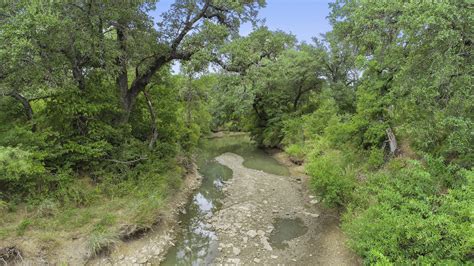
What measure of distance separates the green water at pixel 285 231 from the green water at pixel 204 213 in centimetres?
192

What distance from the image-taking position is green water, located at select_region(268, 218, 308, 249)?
8746 millimetres

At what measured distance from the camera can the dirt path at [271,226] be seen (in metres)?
7.80

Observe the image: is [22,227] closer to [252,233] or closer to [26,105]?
[26,105]

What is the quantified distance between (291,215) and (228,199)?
3.15m

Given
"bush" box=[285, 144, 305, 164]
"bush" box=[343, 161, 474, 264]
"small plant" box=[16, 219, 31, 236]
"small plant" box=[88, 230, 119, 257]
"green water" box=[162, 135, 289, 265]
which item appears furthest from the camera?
"bush" box=[285, 144, 305, 164]

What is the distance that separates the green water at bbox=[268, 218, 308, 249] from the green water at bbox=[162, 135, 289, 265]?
6.30ft

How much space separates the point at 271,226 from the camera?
980 cm

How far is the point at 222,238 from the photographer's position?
899cm

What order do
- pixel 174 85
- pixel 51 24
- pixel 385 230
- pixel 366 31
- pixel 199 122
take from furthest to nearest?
pixel 199 122
pixel 174 85
pixel 366 31
pixel 51 24
pixel 385 230

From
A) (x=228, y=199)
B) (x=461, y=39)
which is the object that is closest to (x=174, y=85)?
(x=228, y=199)

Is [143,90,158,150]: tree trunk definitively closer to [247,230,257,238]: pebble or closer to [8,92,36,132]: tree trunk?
[8,92,36,132]: tree trunk

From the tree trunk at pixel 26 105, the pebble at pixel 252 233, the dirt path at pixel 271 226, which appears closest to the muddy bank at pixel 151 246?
the dirt path at pixel 271 226

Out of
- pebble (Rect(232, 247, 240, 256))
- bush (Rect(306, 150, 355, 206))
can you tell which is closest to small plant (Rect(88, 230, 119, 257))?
pebble (Rect(232, 247, 240, 256))

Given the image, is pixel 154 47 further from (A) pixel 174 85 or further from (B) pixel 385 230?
(B) pixel 385 230
